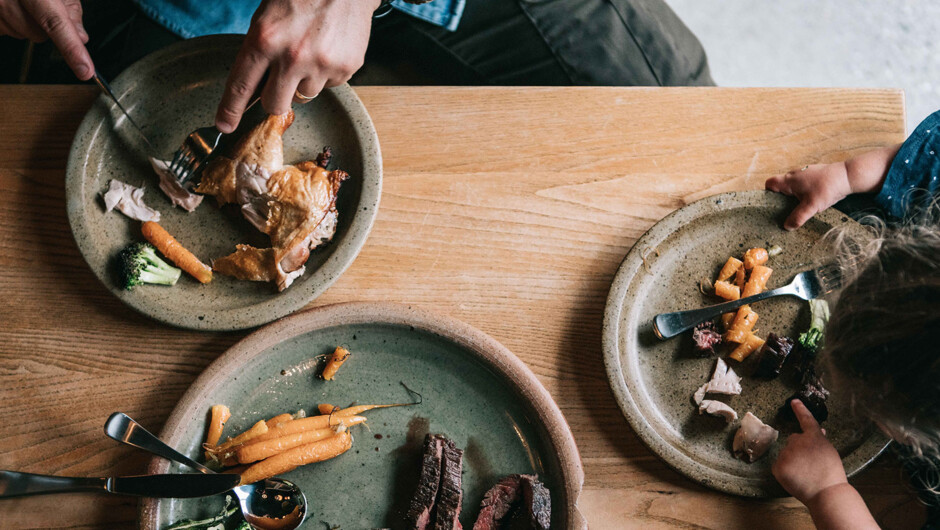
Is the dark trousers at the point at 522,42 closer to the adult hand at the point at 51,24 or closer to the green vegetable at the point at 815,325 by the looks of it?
the adult hand at the point at 51,24

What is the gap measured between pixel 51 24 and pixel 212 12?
0.52 metres

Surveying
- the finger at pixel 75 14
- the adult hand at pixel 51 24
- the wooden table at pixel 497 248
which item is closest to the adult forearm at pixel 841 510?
the wooden table at pixel 497 248

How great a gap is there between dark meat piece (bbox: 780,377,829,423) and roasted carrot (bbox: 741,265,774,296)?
30cm

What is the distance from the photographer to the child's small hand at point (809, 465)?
1.62 metres

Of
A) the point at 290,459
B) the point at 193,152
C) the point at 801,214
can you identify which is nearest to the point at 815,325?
the point at 801,214

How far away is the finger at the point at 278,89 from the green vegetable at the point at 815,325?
1.62 meters

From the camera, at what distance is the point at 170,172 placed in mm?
1824

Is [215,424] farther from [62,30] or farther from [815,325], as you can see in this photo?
[815,325]

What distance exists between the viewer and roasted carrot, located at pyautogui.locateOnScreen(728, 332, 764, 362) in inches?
68.9

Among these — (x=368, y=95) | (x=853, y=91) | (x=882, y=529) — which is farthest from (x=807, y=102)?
(x=368, y=95)

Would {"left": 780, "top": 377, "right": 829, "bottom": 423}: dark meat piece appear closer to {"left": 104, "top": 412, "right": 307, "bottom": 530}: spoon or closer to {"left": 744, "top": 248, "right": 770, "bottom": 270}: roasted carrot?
{"left": 744, "top": 248, "right": 770, "bottom": 270}: roasted carrot

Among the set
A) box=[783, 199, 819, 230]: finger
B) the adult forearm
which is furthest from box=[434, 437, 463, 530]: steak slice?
box=[783, 199, 819, 230]: finger

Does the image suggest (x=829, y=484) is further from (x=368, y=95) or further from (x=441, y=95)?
(x=368, y=95)

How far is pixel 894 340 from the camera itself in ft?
5.01
